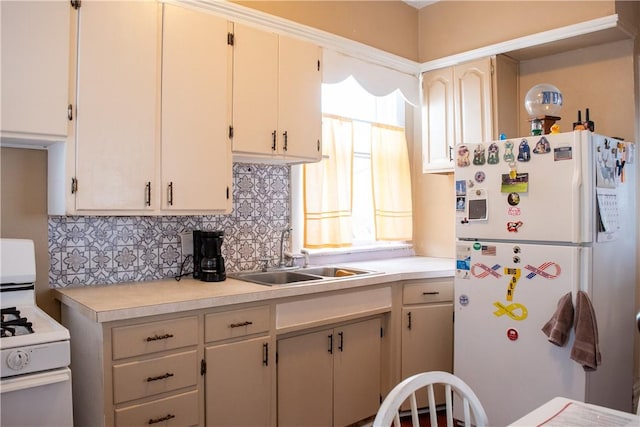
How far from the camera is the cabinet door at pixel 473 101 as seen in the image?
3395mm

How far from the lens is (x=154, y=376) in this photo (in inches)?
78.0

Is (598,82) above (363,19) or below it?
below

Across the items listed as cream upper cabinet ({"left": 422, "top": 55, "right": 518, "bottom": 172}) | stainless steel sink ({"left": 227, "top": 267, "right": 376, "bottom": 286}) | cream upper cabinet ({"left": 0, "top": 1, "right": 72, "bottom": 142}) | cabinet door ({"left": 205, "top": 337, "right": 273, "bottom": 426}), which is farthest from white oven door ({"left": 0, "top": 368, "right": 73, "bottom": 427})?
cream upper cabinet ({"left": 422, "top": 55, "right": 518, "bottom": 172})

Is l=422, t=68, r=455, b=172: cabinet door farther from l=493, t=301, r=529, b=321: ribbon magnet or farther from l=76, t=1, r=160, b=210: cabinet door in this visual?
l=76, t=1, r=160, b=210: cabinet door

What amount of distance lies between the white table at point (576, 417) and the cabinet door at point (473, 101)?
2.41 m

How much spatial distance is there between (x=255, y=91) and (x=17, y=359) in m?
1.70

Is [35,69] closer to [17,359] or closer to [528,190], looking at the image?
[17,359]

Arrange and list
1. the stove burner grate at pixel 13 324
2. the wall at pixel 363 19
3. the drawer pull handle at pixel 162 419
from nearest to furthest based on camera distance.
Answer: the stove burner grate at pixel 13 324 < the drawer pull handle at pixel 162 419 < the wall at pixel 363 19

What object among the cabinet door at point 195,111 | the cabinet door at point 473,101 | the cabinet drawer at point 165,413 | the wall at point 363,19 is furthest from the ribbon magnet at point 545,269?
the wall at point 363,19

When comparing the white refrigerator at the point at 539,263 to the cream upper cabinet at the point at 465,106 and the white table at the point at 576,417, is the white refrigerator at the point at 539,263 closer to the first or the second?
the cream upper cabinet at the point at 465,106

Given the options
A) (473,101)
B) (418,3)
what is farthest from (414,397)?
(418,3)

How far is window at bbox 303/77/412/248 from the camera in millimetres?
3377

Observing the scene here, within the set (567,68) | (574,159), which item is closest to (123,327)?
(574,159)

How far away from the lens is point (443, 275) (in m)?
3.10
